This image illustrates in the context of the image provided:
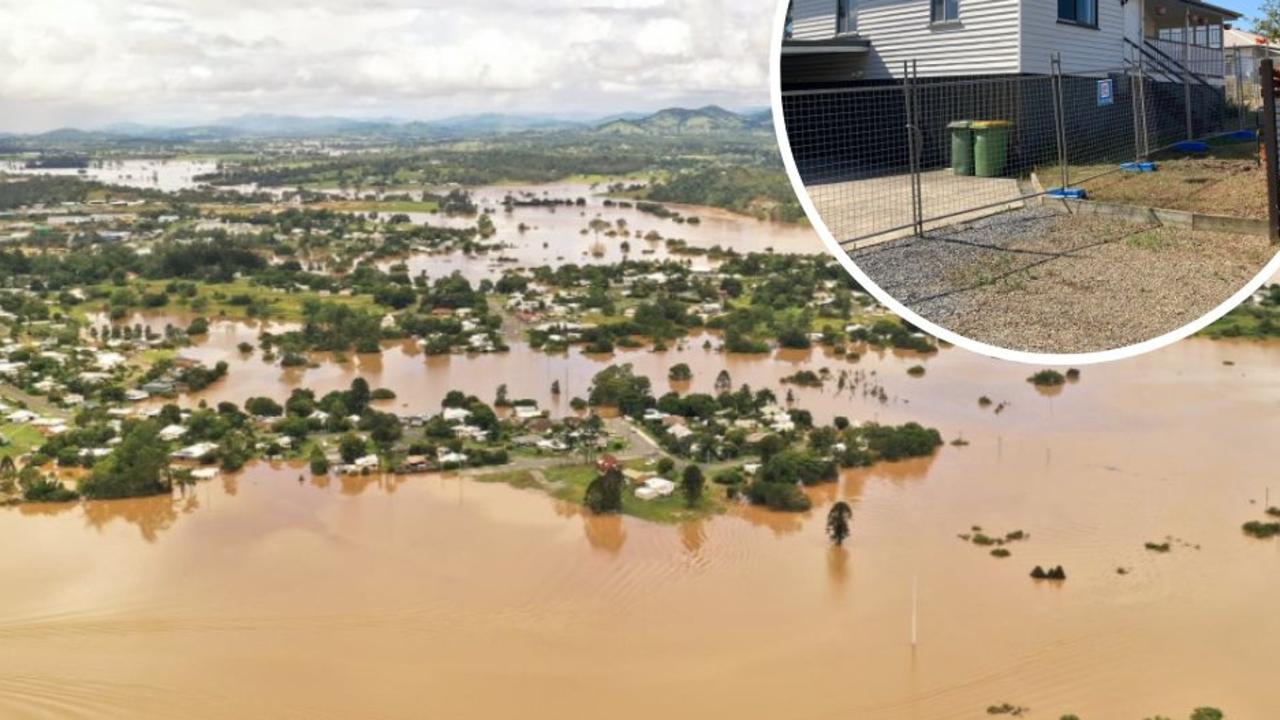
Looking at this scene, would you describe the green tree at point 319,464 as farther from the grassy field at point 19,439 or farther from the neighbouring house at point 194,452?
the grassy field at point 19,439

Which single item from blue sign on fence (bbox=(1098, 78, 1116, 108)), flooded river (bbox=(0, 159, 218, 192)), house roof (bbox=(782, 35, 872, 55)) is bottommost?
blue sign on fence (bbox=(1098, 78, 1116, 108))

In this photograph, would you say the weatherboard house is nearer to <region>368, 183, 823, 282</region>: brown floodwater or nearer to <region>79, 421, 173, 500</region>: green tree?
<region>79, 421, 173, 500</region>: green tree

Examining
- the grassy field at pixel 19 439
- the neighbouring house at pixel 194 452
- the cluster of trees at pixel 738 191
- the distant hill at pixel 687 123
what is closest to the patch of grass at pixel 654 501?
the neighbouring house at pixel 194 452

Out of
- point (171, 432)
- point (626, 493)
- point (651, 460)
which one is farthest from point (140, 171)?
point (626, 493)

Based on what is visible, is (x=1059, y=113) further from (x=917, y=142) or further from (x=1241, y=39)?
(x=1241, y=39)

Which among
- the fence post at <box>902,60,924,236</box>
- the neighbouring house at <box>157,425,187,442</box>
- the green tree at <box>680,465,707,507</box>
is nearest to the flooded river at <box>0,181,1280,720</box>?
the green tree at <box>680,465,707,507</box>
